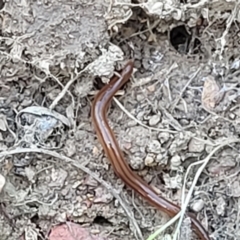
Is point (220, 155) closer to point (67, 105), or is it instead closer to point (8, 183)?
point (67, 105)

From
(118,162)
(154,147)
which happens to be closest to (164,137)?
(154,147)

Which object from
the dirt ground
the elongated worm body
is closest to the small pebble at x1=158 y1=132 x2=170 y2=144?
the dirt ground

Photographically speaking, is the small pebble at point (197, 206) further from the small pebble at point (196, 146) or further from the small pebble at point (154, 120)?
the small pebble at point (154, 120)

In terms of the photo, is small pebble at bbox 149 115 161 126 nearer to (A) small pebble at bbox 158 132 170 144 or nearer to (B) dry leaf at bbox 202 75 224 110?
(A) small pebble at bbox 158 132 170 144

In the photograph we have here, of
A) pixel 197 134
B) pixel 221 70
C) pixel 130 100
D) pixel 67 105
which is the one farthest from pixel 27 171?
pixel 221 70

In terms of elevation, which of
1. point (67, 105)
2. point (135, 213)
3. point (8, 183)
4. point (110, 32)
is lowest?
point (135, 213)

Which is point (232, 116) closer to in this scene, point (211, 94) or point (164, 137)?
point (211, 94)

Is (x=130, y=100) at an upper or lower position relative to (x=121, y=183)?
upper

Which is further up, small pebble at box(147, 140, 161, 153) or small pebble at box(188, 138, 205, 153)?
small pebble at box(147, 140, 161, 153)
